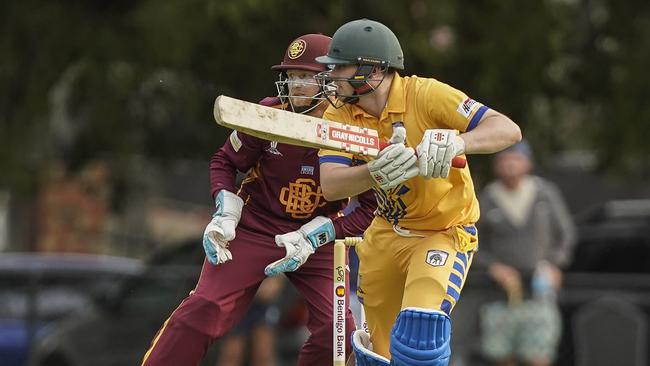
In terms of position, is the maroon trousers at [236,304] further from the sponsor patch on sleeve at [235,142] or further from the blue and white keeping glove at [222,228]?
the sponsor patch on sleeve at [235,142]

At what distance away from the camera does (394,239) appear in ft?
21.4

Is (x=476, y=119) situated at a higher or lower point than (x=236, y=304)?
higher

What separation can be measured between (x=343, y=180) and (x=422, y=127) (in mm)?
454

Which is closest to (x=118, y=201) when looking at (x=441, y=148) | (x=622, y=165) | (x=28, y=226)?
(x=28, y=226)

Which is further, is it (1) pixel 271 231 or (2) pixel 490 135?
(1) pixel 271 231

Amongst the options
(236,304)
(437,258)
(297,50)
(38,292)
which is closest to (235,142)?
(297,50)

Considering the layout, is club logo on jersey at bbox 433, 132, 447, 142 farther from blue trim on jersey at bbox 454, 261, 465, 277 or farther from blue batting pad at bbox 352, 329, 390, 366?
blue batting pad at bbox 352, 329, 390, 366

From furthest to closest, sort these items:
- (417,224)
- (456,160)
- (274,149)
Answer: (274,149) → (417,224) → (456,160)

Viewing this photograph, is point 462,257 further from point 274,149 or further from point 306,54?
point 306,54

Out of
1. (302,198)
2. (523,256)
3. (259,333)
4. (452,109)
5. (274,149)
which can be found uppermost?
(452,109)

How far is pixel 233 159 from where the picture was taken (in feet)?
22.7

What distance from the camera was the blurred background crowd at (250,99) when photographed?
1081cm

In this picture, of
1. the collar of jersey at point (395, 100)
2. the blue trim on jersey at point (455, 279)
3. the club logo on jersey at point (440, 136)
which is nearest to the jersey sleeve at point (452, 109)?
the collar of jersey at point (395, 100)

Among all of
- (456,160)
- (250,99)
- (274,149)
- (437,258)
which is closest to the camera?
(456,160)
